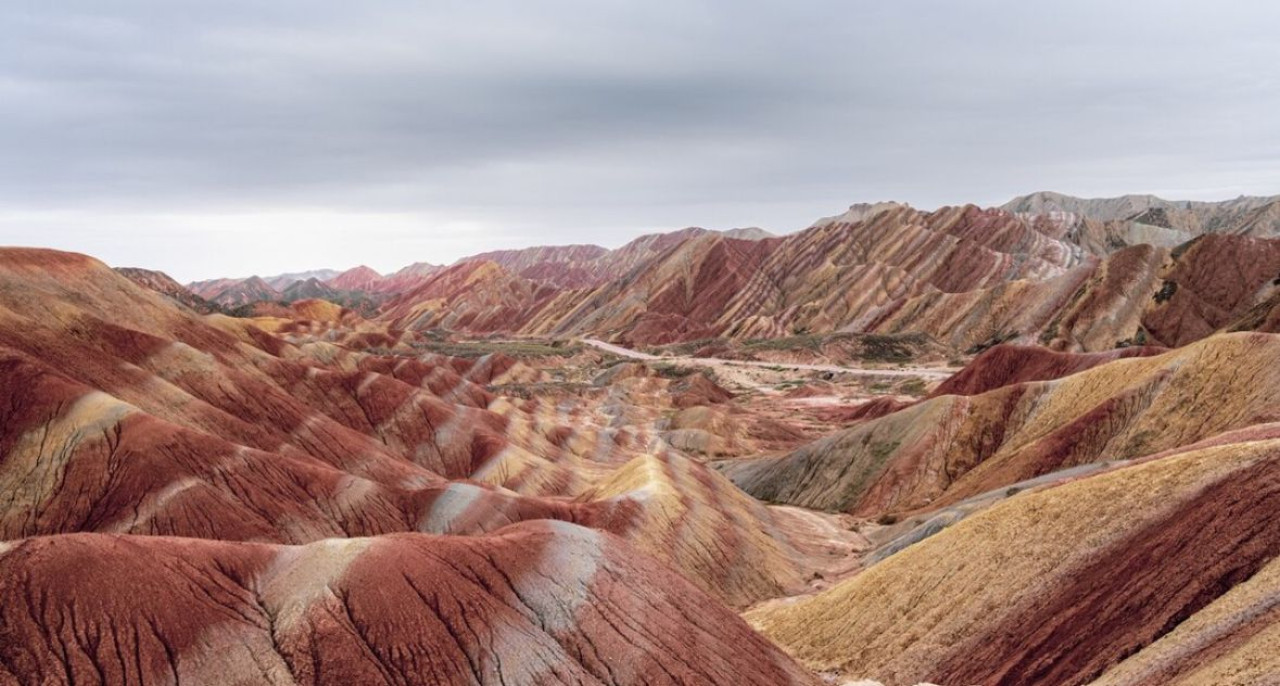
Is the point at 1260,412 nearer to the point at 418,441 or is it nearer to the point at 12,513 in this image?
the point at 418,441

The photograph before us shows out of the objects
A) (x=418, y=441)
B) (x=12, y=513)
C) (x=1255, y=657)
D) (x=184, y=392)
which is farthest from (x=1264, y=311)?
(x=12, y=513)

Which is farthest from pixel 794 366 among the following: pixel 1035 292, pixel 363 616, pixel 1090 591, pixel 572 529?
pixel 363 616

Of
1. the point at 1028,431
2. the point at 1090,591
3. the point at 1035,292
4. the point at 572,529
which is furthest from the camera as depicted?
the point at 1035,292

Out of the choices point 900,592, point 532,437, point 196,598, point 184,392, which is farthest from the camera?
point 532,437

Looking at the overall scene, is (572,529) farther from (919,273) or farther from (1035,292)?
(919,273)

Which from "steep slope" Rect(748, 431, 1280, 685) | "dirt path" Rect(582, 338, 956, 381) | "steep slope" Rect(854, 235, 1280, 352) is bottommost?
"dirt path" Rect(582, 338, 956, 381)

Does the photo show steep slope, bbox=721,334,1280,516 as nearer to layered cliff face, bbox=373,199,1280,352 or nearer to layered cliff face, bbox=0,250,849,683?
layered cliff face, bbox=0,250,849,683

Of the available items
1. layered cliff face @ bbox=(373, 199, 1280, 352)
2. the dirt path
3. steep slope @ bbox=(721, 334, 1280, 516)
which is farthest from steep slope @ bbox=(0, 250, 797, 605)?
the dirt path

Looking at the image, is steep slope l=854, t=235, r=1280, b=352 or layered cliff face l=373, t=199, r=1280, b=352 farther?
layered cliff face l=373, t=199, r=1280, b=352
